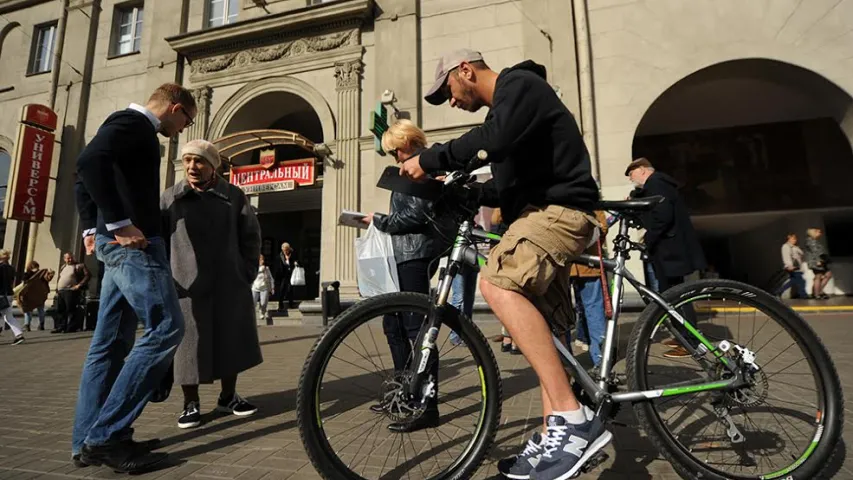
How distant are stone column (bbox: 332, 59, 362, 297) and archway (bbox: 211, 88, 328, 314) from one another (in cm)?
74

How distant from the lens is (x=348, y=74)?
11.3 meters

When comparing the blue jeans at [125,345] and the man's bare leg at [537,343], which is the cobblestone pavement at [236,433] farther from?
the man's bare leg at [537,343]

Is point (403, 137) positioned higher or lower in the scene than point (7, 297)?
higher

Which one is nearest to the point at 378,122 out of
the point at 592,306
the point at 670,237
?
the point at 670,237

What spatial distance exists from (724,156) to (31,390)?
47.8 feet

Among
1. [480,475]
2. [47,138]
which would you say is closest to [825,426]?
[480,475]

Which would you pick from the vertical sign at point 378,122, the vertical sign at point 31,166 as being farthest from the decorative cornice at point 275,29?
the vertical sign at point 31,166

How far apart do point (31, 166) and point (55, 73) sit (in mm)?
3612

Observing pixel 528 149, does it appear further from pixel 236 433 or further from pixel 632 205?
pixel 236 433

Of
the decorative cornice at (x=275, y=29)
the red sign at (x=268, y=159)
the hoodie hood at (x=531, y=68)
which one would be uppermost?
the decorative cornice at (x=275, y=29)

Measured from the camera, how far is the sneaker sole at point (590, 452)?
157 centimetres

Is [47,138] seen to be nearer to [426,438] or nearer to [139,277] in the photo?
[139,277]

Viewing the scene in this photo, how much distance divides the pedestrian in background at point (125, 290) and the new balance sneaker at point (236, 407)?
0.75m

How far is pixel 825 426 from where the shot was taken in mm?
1792
